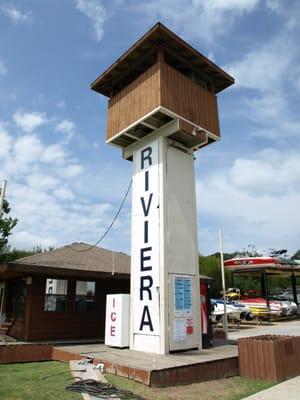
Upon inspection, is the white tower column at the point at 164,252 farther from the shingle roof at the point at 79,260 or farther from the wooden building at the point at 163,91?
the shingle roof at the point at 79,260

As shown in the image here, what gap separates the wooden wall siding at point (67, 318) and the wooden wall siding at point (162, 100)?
6104 mm

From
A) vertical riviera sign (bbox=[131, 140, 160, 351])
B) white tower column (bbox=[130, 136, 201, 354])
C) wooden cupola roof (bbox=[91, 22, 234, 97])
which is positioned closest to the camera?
white tower column (bbox=[130, 136, 201, 354])

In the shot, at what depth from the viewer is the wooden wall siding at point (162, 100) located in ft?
36.4

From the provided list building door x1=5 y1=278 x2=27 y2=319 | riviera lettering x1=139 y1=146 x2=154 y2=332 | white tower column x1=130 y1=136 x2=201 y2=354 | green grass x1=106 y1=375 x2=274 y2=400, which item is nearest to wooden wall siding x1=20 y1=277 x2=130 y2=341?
building door x1=5 y1=278 x2=27 y2=319

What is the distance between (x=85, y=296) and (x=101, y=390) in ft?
27.3

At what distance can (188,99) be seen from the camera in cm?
1181

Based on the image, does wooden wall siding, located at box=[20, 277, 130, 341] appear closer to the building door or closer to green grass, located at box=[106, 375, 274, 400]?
the building door

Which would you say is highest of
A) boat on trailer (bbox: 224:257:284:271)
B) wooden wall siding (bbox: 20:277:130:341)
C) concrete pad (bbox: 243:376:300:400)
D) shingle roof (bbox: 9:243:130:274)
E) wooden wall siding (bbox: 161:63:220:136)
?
wooden wall siding (bbox: 161:63:220:136)

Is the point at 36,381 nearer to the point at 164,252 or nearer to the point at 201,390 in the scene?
the point at 201,390

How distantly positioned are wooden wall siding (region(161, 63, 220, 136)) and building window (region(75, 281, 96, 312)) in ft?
25.3

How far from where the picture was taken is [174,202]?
11.1 meters

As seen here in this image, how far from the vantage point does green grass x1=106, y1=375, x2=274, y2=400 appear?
22.0 ft

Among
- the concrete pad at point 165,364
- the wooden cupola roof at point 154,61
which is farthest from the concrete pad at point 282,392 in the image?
the wooden cupola roof at point 154,61

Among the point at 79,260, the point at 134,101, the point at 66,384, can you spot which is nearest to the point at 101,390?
the point at 66,384
